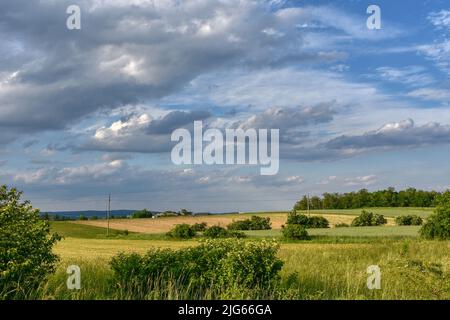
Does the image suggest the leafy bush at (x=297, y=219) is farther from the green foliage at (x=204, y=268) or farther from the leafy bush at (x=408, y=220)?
the green foliage at (x=204, y=268)

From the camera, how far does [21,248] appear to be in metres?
14.3

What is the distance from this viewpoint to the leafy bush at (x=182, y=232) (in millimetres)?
84750

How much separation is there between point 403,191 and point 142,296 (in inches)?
5276

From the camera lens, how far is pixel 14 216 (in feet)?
49.6

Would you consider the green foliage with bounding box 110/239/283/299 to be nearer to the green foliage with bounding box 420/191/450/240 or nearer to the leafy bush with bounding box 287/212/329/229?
the green foliage with bounding box 420/191/450/240

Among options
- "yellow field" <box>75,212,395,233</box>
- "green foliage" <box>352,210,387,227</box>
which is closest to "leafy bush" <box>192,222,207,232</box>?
"yellow field" <box>75,212,395,233</box>

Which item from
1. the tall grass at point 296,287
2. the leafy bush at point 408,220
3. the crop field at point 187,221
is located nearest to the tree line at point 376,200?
the crop field at point 187,221

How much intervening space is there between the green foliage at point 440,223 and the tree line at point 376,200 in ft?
229

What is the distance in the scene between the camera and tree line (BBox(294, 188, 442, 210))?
448 ft

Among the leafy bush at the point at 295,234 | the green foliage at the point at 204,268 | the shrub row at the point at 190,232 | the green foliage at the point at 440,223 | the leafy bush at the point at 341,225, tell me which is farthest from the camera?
the leafy bush at the point at 341,225

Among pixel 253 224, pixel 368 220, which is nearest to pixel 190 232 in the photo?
pixel 253 224

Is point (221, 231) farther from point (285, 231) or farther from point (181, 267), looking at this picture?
point (181, 267)

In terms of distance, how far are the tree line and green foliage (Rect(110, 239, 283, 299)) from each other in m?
120
